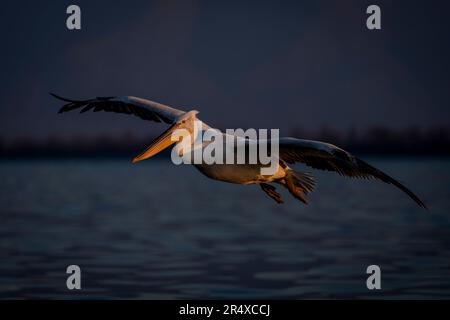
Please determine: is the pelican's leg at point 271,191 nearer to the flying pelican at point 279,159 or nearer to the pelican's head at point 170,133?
the flying pelican at point 279,159

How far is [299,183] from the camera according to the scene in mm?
10414

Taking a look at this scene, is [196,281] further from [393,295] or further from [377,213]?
[377,213]

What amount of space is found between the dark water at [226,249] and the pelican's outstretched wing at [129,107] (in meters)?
2.70

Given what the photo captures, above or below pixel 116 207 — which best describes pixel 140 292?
below

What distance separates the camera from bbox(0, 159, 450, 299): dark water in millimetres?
13117

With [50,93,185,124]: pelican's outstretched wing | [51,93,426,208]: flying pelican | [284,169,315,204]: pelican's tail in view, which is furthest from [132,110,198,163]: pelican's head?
[284,169,315,204]: pelican's tail

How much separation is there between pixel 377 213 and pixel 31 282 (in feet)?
45.1

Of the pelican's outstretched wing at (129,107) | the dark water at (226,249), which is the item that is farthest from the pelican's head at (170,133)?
the dark water at (226,249)

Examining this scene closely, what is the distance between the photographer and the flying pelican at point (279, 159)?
353 inches

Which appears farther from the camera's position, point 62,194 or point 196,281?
point 62,194

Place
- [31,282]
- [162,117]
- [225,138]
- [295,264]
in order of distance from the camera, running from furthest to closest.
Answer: [295,264] → [31,282] → [162,117] → [225,138]

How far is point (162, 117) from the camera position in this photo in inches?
437

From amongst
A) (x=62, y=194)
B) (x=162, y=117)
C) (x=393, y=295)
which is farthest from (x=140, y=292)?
(x=62, y=194)

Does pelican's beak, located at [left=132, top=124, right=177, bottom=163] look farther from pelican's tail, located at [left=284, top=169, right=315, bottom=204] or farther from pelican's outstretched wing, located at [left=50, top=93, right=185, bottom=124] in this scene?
pelican's tail, located at [left=284, top=169, right=315, bottom=204]
